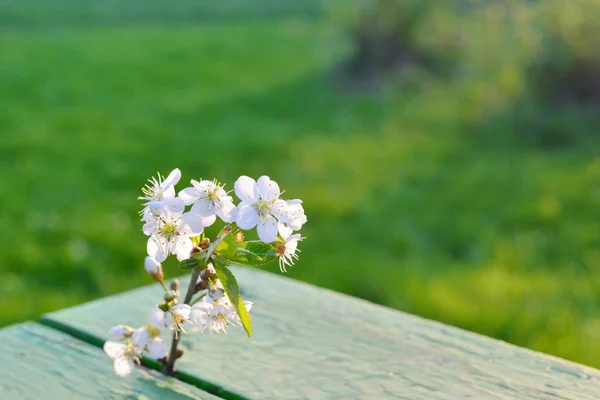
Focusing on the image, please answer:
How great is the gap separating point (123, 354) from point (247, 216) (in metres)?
0.32

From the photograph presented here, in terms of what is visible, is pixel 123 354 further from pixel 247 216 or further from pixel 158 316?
pixel 247 216

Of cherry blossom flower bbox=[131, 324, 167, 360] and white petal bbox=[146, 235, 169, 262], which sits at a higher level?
white petal bbox=[146, 235, 169, 262]

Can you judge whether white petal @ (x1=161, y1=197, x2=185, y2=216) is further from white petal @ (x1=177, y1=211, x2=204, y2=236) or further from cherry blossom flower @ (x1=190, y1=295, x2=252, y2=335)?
cherry blossom flower @ (x1=190, y1=295, x2=252, y2=335)

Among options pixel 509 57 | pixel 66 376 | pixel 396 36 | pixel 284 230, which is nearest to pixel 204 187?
pixel 284 230

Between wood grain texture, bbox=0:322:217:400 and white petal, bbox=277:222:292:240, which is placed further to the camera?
wood grain texture, bbox=0:322:217:400

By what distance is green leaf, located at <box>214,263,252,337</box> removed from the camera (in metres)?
1.09

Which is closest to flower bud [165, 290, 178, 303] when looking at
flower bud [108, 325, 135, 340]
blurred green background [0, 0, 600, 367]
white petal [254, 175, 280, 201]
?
flower bud [108, 325, 135, 340]

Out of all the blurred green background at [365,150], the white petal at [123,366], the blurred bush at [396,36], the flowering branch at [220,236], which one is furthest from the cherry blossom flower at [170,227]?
the blurred bush at [396,36]

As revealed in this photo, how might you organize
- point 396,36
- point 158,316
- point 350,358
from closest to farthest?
1. point 158,316
2. point 350,358
3. point 396,36

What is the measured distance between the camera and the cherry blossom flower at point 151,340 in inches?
47.6

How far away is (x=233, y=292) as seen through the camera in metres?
1.10

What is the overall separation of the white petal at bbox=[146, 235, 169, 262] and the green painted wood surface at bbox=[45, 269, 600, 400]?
28 centimetres

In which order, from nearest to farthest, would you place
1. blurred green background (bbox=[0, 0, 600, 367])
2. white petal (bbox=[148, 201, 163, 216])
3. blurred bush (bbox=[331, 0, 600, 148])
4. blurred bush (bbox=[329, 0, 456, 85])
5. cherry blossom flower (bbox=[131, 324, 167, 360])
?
1. white petal (bbox=[148, 201, 163, 216])
2. cherry blossom flower (bbox=[131, 324, 167, 360])
3. blurred green background (bbox=[0, 0, 600, 367])
4. blurred bush (bbox=[331, 0, 600, 148])
5. blurred bush (bbox=[329, 0, 456, 85])

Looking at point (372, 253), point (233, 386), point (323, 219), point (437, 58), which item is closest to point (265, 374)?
point (233, 386)
